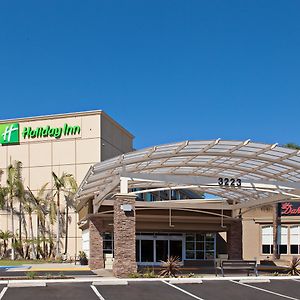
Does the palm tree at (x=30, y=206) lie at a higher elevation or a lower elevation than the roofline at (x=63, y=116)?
lower

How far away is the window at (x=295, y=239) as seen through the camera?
38344 millimetres

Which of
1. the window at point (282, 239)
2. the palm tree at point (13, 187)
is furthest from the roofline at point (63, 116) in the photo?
the window at point (282, 239)

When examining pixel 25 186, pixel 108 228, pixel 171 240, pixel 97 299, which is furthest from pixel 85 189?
pixel 25 186

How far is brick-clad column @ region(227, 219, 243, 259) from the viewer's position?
31906 mm

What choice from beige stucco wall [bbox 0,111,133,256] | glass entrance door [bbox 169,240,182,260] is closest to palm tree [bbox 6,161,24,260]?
beige stucco wall [bbox 0,111,133,256]

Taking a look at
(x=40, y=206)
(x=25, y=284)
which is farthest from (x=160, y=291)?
(x=40, y=206)

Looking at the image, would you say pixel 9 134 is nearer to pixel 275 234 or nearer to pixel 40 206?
pixel 40 206

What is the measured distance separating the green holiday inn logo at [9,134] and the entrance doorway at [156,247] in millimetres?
17712

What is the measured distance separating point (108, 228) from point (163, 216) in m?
3.99

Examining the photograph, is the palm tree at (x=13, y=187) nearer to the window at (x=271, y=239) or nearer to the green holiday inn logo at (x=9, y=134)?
the green holiday inn logo at (x=9, y=134)

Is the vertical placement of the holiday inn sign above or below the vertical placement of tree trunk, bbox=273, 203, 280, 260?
above

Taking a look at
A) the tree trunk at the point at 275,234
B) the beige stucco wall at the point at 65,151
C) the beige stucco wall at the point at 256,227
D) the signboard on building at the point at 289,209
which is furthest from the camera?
the beige stucco wall at the point at 65,151

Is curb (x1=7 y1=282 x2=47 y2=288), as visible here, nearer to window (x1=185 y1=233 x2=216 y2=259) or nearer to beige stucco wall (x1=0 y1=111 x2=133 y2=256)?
window (x1=185 y1=233 x2=216 y2=259)

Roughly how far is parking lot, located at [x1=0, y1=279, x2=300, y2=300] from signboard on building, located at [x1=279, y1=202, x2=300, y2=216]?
796 inches
